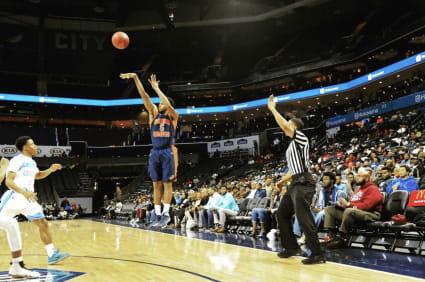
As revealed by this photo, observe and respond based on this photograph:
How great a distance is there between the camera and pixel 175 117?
4953mm

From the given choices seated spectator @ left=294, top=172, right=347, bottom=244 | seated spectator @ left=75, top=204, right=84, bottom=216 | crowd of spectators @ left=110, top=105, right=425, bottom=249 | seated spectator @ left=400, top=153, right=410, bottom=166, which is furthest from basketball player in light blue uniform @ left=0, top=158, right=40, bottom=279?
seated spectator @ left=75, top=204, right=84, bottom=216

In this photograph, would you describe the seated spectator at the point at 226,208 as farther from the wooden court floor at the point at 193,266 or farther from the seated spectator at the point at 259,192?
the wooden court floor at the point at 193,266

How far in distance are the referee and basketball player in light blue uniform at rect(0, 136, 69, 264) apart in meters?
2.63

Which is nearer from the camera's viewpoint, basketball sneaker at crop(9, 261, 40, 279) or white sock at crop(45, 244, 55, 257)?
basketball sneaker at crop(9, 261, 40, 279)

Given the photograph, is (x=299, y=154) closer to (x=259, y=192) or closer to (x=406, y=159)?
(x=259, y=192)

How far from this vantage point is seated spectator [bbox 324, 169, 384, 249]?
5258mm

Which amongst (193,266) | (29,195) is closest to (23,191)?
(29,195)

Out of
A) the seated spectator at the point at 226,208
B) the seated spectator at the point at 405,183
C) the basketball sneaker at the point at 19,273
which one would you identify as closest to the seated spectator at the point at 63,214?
the seated spectator at the point at 226,208

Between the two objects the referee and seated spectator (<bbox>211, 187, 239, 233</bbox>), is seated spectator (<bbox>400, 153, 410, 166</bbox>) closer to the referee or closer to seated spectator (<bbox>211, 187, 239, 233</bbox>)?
seated spectator (<bbox>211, 187, 239, 233</bbox>)

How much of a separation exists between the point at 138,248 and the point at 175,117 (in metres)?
2.24

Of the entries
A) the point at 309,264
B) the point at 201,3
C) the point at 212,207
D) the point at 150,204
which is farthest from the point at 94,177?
the point at 309,264

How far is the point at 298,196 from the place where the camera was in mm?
4355

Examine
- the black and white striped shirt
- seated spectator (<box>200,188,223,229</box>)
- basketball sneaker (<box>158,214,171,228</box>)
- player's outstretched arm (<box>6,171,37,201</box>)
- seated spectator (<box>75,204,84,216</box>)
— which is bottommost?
seated spectator (<box>75,204,84,216</box>)

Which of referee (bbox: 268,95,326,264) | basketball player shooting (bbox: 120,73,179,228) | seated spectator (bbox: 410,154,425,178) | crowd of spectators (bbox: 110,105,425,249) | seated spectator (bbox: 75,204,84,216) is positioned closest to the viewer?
referee (bbox: 268,95,326,264)
